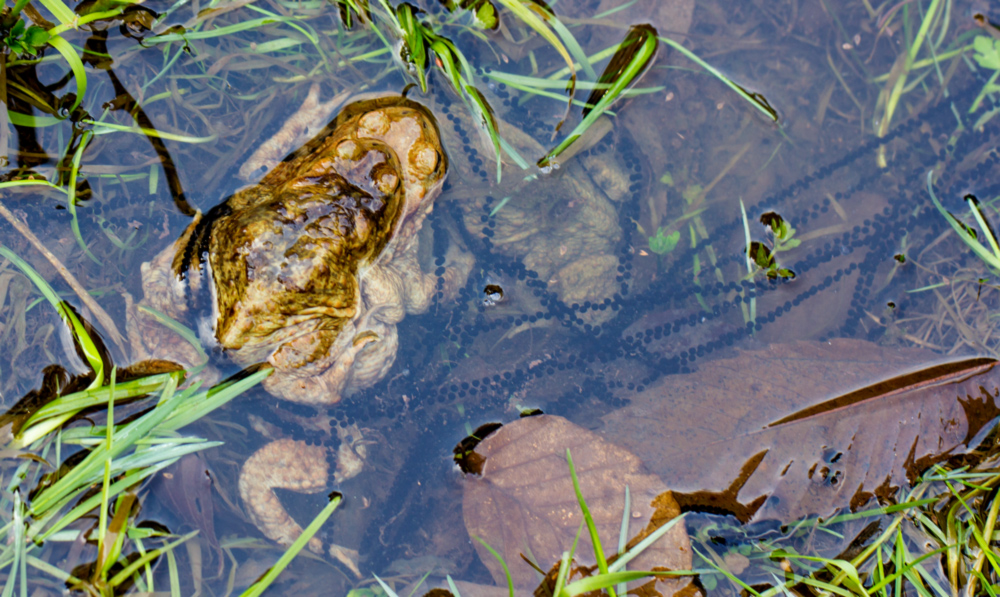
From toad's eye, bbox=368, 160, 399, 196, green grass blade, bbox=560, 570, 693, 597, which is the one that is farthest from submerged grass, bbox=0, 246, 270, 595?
green grass blade, bbox=560, 570, 693, 597

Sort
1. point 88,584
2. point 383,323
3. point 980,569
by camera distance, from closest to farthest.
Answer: point 88,584, point 980,569, point 383,323

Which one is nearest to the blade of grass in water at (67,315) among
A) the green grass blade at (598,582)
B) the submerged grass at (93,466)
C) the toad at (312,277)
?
the submerged grass at (93,466)

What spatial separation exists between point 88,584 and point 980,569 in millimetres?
4812

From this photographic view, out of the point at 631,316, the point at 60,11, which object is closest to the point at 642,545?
the point at 631,316

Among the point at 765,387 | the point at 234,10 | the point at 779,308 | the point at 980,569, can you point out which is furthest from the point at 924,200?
the point at 234,10

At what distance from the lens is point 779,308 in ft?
10.9

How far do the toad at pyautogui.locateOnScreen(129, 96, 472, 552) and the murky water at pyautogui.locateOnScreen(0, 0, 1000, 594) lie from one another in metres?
0.12

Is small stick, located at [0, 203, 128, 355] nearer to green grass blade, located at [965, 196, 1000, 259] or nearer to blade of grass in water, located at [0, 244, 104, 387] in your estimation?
blade of grass in water, located at [0, 244, 104, 387]

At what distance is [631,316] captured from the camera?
3.35 metres

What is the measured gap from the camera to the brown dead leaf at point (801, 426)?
306cm

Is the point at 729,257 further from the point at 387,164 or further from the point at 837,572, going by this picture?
the point at 387,164

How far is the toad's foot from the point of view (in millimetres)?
3049

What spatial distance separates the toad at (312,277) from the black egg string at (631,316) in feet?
0.93

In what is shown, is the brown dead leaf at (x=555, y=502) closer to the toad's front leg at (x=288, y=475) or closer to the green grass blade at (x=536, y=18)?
the toad's front leg at (x=288, y=475)
